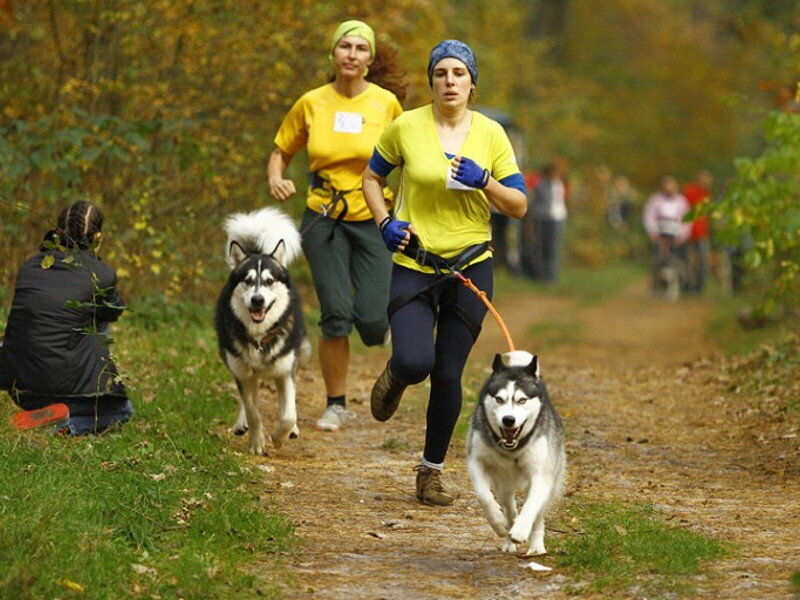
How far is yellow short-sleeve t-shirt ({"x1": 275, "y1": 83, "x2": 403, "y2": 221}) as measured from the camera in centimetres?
844

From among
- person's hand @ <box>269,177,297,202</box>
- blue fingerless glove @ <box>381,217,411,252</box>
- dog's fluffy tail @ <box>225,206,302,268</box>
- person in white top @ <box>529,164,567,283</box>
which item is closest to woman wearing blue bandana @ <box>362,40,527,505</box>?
blue fingerless glove @ <box>381,217,411,252</box>

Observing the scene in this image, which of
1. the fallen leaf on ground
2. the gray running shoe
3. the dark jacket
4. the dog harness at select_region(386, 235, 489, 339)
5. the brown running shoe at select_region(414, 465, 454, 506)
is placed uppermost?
the dog harness at select_region(386, 235, 489, 339)

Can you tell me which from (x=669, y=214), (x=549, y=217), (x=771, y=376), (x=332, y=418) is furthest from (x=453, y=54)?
(x=549, y=217)

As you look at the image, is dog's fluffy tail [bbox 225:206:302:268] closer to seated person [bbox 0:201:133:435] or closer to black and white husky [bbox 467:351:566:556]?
seated person [bbox 0:201:133:435]

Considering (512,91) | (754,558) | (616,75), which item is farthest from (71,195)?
(616,75)

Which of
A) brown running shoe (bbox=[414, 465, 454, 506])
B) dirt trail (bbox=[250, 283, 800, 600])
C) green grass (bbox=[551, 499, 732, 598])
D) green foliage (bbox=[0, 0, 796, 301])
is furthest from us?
green foliage (bbox=[0, 0, 796, 301])

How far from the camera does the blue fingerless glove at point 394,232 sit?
6371 mm

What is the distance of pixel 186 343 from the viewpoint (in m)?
11.3

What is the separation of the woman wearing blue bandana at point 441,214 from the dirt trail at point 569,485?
0.78 meters

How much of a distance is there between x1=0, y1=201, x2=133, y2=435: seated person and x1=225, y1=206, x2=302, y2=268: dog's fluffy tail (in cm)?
80

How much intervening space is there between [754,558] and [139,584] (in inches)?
105

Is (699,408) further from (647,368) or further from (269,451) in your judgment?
(269,451)

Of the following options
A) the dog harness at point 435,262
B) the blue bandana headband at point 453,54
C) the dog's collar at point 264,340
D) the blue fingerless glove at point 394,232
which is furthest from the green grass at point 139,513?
the blue bandana headband at point 453,54

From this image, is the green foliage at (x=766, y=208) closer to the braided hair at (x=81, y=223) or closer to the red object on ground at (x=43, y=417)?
the braided hair at (x=81, y=223)
